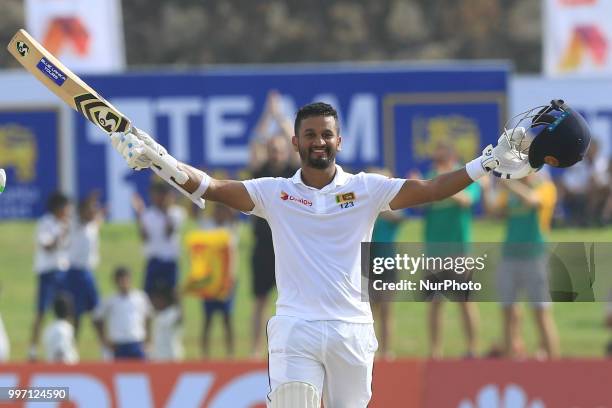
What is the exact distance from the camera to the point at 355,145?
1620 centimetres

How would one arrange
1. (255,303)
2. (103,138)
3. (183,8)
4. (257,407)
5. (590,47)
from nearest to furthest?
(257,407)
(255,303)
(103,138)
(590,47)
(183,8)

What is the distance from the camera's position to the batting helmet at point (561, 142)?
23.4 ft

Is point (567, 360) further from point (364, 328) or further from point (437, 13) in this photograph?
point (437, 13)

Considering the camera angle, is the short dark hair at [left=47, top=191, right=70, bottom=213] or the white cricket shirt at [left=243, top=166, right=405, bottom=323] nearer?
the white cricket shirt at [left=243, top=166, right=405, bottom=323]

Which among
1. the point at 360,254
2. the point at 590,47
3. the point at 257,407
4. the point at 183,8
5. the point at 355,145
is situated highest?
the point at 183,8

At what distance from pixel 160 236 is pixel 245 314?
326 centimetres

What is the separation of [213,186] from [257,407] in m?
3.63

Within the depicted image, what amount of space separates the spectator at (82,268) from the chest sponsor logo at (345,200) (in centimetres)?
753

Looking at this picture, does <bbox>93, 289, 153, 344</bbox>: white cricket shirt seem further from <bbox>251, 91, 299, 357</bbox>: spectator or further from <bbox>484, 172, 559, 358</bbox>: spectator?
<bbox>484, 172, 559, 358</bbox>: spectator

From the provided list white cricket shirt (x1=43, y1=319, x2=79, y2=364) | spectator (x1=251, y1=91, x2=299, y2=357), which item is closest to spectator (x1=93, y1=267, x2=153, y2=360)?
white cricket shirt (x1=43, y1=319, x2=79, y2=364)

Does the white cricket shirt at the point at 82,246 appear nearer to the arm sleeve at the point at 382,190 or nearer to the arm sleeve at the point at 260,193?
the arm sleeve at the point at 260,193

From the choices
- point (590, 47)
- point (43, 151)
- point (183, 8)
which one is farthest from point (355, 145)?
point (183, 8)

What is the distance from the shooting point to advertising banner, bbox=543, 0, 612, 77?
64.3ft

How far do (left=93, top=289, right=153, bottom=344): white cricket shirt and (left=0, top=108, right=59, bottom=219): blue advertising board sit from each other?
297 centimetres
